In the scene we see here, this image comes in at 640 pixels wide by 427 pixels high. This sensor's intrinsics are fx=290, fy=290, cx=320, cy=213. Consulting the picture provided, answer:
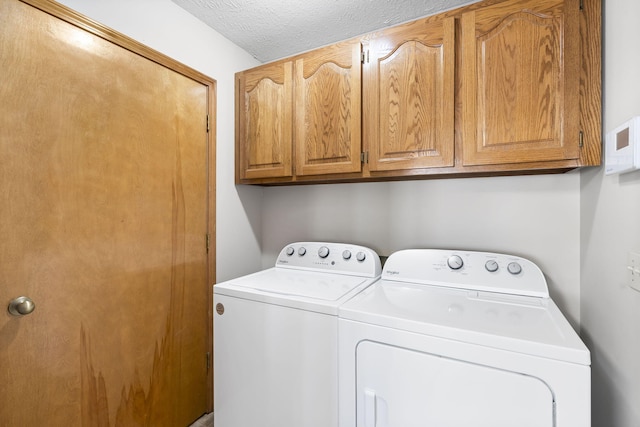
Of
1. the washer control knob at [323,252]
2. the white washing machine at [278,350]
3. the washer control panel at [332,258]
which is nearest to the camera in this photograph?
the white washing machine at [278,350]

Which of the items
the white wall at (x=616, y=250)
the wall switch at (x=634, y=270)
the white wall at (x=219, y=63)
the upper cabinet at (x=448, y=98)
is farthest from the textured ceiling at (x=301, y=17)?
the wall switch at (x=634, y=270)

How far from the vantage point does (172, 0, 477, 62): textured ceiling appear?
5.24 feet

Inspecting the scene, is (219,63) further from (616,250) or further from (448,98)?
(616,250)

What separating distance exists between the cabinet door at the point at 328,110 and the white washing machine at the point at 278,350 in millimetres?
676

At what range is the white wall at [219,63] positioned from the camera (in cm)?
138

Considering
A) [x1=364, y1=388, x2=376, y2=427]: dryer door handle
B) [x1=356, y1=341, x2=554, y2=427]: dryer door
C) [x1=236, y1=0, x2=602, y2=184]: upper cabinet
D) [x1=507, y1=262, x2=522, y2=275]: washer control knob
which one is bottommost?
[x1=364, y1=388, x2=376, y2=427]: dryer door handle

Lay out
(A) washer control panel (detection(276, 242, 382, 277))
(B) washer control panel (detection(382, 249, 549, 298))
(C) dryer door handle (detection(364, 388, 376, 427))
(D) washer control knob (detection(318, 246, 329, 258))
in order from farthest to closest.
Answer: (D) washer control knob (detection(318, 246, 329, 258)) < (A) washer control panel (detection(276, 242, 382, 277)) < (B) washer control panel (detection(382, 249, 549, 298)) < (C) dryer door handle (detection(364, 388, 376, 427))

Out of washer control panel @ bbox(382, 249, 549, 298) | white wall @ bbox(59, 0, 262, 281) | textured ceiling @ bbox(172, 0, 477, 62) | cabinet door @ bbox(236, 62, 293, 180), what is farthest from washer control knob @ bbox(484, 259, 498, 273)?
white wall @ bbox(59, 0, 262, 281)

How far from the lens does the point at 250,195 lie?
7.16 ft

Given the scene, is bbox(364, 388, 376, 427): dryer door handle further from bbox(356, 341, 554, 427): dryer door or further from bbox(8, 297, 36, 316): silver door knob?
bbox(8, 297, 36, 316): silver door knob

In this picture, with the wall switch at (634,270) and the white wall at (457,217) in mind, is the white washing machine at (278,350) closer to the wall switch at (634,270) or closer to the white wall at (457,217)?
the white wall at (457,217)

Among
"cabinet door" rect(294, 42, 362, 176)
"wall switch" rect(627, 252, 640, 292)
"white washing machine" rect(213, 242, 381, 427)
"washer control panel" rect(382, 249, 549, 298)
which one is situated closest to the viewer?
"wall switch" rect(627, 252, 640, 292)

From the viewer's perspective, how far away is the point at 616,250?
978 mm

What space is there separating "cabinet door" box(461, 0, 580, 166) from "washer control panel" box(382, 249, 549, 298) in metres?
0.48
